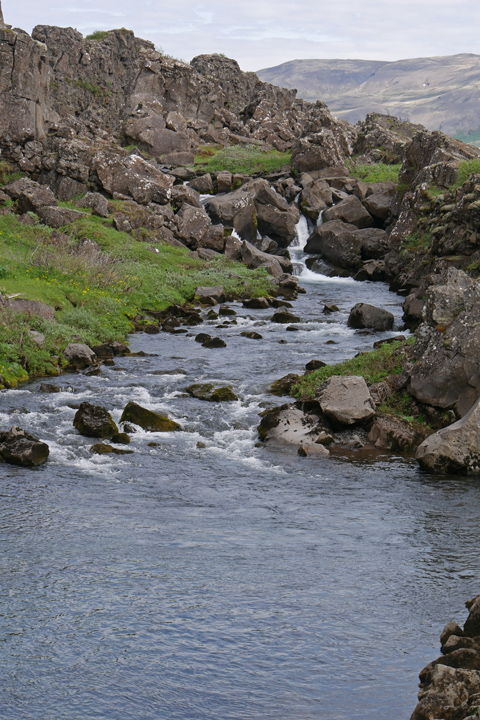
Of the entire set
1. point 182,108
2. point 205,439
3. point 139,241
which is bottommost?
point 205,439

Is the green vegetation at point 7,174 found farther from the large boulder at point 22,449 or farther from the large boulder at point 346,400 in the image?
the large boulder at point 346,400

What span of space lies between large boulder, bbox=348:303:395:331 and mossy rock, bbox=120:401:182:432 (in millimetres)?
15565

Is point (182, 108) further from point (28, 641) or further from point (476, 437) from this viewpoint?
point (28, 641)

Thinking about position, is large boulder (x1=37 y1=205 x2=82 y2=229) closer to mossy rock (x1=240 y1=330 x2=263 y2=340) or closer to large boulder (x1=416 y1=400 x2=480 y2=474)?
mossy rock (x1=240 y1=330 x2=263 y2=340)

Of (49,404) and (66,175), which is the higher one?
(66,175)

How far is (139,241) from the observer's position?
44.8 metres

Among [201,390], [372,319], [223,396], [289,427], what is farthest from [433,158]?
[289,427]

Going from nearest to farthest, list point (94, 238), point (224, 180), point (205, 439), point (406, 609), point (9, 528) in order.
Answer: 1. point (406, 609)
2. point (9, 528)
3. point (205, 439)
4. point (94, 238)
5. point (224, 180)

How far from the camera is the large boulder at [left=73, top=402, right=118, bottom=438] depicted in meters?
18.5

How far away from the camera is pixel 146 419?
1966 cm

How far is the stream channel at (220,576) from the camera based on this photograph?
8.45 meters

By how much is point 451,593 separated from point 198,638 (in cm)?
399

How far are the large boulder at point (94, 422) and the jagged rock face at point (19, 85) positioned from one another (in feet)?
112

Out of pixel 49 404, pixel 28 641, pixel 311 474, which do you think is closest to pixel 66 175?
pixel 49 404
